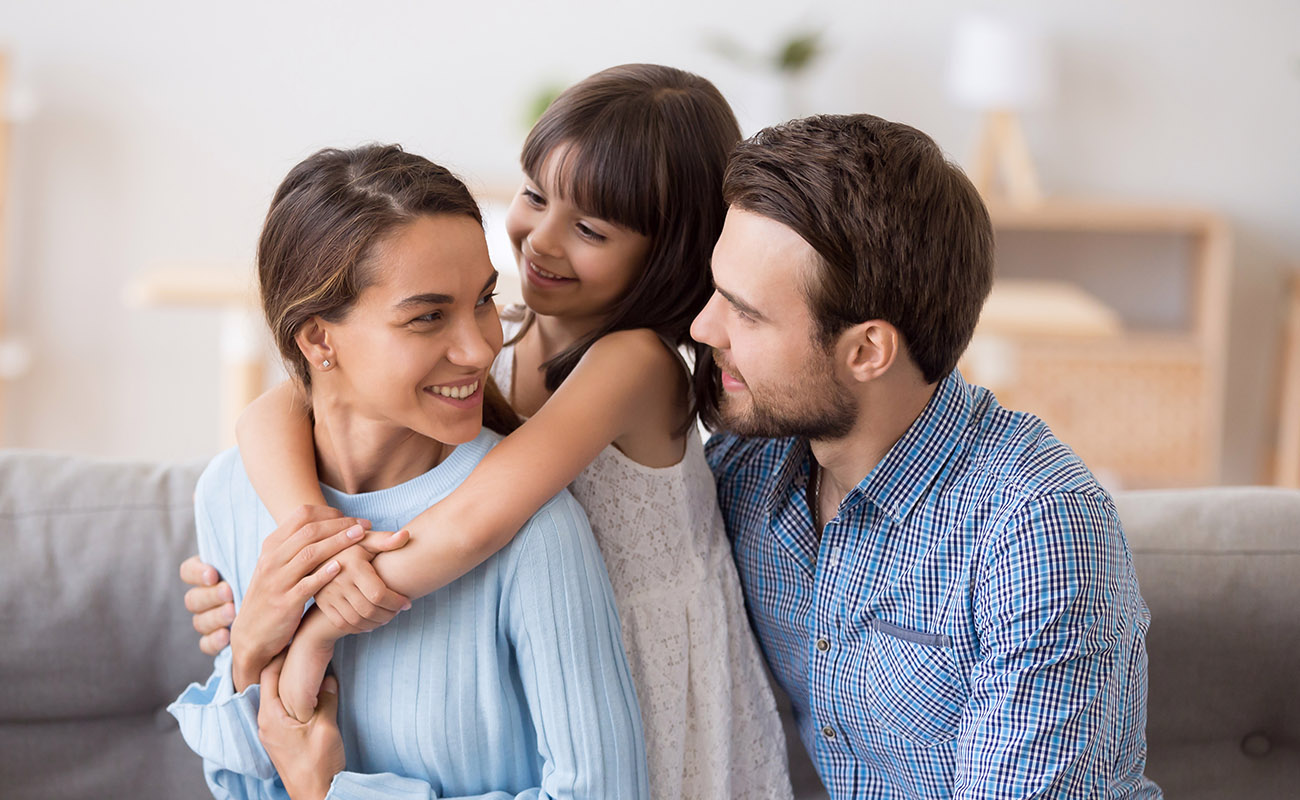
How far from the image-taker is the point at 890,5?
4.24 meters

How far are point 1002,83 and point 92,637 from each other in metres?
3.39

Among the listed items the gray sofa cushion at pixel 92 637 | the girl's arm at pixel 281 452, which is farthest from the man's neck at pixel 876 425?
the gray sofa cushion at pixel 92 637

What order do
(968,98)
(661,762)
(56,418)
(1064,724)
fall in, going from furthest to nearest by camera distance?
(56,418) < (968,98) < (661,762) < (1064,724)

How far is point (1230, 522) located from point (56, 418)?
13.2 ft

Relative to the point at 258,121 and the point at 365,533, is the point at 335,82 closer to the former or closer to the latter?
the point at 258,121

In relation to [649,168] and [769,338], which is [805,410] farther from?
[649,168]

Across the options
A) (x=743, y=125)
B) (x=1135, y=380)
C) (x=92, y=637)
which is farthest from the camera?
(x=743, y=125)

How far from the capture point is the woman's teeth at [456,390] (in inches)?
45.1

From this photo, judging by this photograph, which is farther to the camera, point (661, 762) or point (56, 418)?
point (56, 418)

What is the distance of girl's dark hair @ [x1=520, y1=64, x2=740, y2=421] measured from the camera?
135 centimetres

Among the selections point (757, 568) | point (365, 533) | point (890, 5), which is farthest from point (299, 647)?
point (890, 5)

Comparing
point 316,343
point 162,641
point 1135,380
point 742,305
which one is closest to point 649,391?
point 742,305

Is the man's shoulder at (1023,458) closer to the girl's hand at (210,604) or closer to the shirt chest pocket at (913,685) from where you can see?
the shirt chest pocket at (913,685)

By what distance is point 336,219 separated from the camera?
3.64ft
